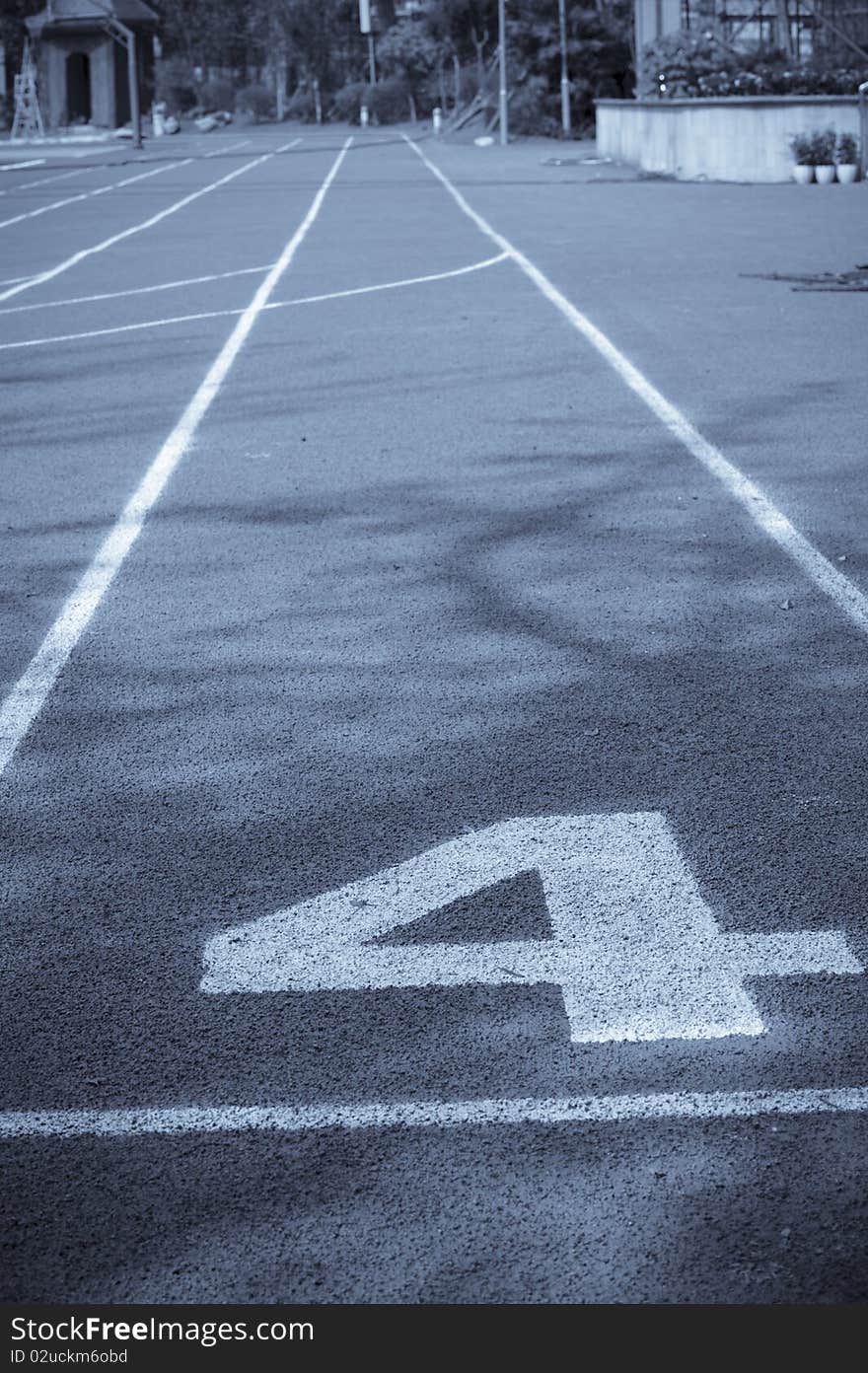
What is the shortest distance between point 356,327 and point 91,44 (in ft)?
331

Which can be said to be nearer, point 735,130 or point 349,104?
point 735,130

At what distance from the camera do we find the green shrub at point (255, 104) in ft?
432

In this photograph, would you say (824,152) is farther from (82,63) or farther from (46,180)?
(82,63)

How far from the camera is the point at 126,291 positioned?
1878 cm

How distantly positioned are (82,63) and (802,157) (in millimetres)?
82564

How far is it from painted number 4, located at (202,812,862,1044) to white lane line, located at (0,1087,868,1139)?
0.90ft

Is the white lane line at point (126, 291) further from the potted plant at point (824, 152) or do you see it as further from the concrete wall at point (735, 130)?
the concrete wall at point (735, 130)

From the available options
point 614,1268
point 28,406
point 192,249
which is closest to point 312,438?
point 28,406

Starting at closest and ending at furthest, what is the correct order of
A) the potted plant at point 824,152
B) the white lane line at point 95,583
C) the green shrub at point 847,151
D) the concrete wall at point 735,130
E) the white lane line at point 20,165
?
1. the white lane line at point 95,583
2. the potted plant at point 824,152
3. the green shrub at point 847,151
4. the concrete wall at point 735,130
5. the white lane line at point 20,165

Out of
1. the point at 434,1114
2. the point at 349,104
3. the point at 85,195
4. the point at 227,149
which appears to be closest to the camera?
the point at 434,1114

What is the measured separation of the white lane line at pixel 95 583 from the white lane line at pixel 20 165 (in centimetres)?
4458

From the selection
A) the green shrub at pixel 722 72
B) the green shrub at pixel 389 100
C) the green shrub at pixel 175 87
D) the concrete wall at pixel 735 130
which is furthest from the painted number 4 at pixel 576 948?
the green shrub at pixel 175 87

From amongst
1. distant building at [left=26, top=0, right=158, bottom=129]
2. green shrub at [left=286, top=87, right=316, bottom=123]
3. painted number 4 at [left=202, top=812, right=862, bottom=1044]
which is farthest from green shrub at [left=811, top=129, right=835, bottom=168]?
green shrub at [left=286, top=87, right=316, bottom=123]

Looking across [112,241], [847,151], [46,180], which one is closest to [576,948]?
[112,241]
